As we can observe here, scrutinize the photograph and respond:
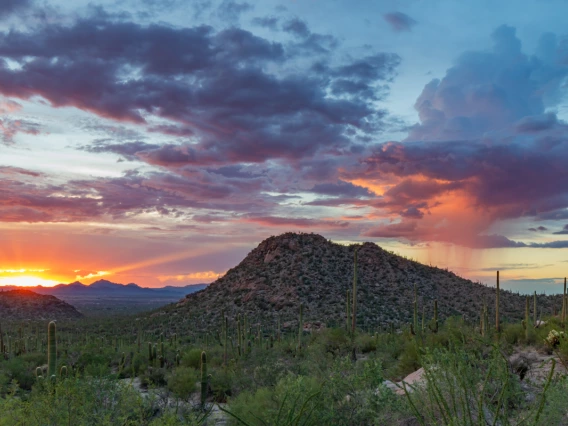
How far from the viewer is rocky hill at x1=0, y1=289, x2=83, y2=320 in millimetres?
88938

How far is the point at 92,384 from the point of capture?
1055 centimetres

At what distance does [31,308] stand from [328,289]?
215 ft

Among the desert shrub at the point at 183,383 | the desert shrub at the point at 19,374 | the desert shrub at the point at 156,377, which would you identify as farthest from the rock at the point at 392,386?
the desert shrub at the point at 19,374

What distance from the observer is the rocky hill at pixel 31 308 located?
3501 inches

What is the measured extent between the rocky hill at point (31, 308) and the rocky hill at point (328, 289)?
3598cm

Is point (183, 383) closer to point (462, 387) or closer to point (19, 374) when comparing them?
point (19, 374)

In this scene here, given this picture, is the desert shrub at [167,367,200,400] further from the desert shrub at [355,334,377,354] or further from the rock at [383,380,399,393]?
→ the desert shrub at [355,334,377,354]

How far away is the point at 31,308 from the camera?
3728 inches

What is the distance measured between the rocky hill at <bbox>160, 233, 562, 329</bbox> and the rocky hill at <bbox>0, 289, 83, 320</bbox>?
118ft

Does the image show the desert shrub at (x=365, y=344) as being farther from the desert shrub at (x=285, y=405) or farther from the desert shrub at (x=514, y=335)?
the desert shrub at (x=285, y=405)

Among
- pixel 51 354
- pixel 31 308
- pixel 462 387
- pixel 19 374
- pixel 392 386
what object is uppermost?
pixel 462 387

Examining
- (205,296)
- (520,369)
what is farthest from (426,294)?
(520,369)

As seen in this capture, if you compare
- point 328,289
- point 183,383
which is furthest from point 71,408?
point 328,289

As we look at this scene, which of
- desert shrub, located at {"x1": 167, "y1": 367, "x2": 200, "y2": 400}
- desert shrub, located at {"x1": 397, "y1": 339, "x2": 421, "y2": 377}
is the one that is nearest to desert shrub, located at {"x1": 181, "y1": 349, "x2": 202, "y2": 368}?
desert shrub, located at {"x1": 167, "y1": 367, "x2": 200, "y2": 400}
